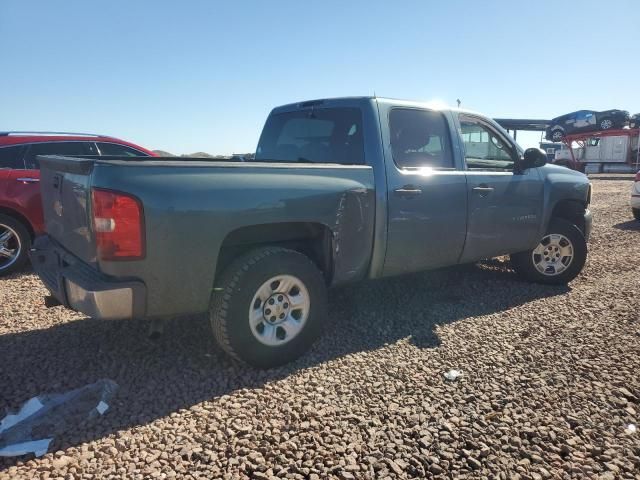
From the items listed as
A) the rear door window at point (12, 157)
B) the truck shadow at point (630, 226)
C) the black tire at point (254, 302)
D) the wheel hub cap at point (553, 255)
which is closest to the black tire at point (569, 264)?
the wheel hub cap at point (553, 255)

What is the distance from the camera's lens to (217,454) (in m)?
2.35

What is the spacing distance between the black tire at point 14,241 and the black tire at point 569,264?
19.4 feet

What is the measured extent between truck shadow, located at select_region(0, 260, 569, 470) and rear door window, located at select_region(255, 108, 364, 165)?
1.47 meters

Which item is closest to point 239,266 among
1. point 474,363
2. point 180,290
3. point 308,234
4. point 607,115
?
point 180,290

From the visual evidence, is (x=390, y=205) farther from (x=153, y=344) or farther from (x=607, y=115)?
(x=607, y=115)

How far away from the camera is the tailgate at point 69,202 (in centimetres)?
273

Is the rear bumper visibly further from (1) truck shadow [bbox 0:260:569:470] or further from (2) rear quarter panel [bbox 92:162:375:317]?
(1) truck shadow [bbox 0:260:569:470]

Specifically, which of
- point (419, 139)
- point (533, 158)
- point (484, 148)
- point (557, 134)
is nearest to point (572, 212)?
point (533, 158)

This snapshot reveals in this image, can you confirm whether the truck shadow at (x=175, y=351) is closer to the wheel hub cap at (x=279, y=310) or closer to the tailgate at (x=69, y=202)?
the wheel hub cap at (x=279, y=310)

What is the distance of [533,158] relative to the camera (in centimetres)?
475

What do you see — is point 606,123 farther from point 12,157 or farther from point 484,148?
point 12,157

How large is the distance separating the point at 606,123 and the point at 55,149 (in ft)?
97.6

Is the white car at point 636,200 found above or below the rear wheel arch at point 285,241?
below

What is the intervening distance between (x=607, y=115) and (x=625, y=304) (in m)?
27.4
